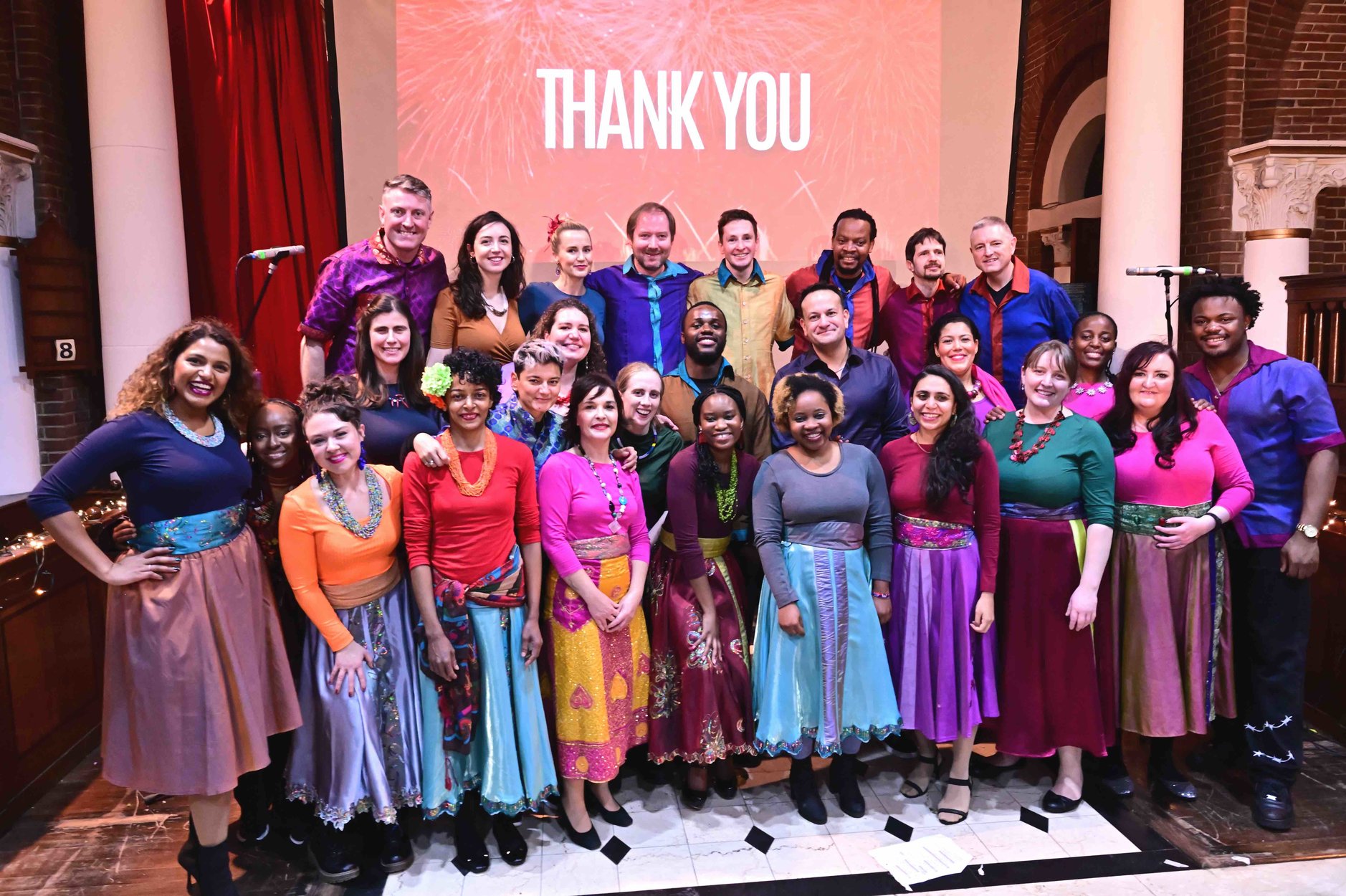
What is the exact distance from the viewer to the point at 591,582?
8.70 ft

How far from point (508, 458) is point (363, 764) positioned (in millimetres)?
955

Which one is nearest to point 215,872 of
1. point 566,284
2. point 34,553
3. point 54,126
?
point 34,553

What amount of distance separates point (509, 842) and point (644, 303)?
1901mm

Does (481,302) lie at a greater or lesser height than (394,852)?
greater

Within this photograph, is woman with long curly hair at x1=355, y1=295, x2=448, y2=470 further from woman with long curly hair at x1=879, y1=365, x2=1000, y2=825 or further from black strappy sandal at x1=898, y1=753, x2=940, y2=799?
black strappy sandal at x1=898, y1=753, x2=940, y2=799

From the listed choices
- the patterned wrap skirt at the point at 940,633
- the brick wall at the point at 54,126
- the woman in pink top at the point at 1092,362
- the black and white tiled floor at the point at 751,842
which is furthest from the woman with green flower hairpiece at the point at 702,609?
the brick wall at the point at 54,126

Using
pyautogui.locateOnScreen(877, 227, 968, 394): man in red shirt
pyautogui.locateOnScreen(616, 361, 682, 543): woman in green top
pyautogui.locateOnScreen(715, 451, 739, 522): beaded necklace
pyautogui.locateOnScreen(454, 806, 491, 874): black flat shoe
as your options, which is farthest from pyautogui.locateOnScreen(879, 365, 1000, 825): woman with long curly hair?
pyautogui.locateOnScreen(454, 806, 491, 874): black flat shoe

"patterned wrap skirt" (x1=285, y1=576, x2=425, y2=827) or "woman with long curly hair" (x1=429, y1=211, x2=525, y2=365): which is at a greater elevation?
"woman with long curly hair" (x1=429, y1=211, x2=525, y2=365)

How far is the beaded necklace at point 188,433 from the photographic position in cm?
229

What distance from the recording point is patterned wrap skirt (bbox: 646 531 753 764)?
2801 millimetres

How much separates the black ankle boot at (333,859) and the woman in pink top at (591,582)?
2.20 ft

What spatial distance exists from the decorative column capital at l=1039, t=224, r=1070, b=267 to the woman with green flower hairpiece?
6848 mm

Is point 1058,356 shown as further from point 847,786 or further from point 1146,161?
point 1146,161

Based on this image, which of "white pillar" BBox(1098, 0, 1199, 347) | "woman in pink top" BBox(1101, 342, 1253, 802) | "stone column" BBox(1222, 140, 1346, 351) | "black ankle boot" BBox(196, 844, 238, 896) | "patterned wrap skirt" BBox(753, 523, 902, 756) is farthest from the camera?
"stone column" BBox(1222, 140, 1346, 351)
